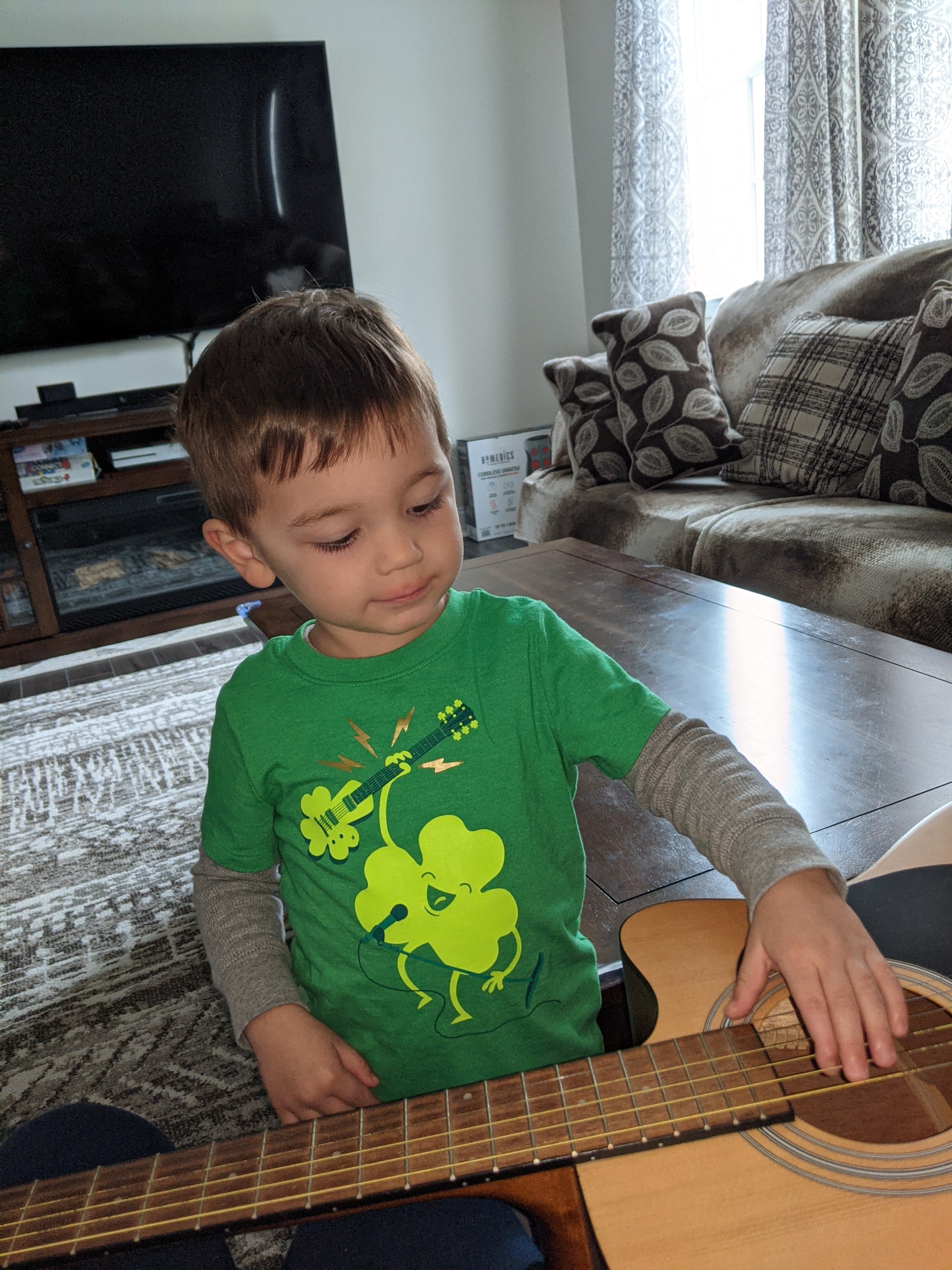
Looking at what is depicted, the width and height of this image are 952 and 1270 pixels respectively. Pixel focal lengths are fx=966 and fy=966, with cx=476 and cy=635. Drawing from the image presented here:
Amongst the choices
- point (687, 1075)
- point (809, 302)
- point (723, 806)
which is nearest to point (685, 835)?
point (723, 806)

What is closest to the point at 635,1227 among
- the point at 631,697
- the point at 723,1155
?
the point at 723,1155

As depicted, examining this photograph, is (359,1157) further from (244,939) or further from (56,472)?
(56,472)

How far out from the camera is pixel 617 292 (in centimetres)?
394

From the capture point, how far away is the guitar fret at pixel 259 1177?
1.63 ft

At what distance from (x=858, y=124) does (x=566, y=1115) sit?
286cm

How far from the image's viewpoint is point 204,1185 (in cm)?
52

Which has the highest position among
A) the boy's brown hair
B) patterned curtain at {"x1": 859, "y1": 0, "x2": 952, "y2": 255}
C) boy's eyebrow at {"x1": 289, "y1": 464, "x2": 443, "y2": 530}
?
patterned curtain at {"x1": 859, "y1": 0, "x2": 952, "y2": 255}

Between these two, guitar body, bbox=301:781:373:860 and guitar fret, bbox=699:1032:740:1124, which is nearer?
guitar fret, bbox=699:1032:740:1124

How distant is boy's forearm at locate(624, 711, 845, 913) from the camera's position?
0.56 metres

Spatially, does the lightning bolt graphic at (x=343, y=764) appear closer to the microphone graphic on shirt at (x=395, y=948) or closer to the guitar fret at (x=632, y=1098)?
the microphone graphic on shirt at (x=395, y=948)

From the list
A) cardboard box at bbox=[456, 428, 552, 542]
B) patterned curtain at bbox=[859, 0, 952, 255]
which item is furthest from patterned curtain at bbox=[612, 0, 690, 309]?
patterned curtain at bbox=[859, 0, 952, 255]

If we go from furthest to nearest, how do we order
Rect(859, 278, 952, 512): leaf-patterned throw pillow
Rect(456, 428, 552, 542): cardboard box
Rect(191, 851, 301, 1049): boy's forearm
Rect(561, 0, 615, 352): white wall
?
Rect(456, 428, 552, 542): cardboard box, Rect(561, 0, 615, 352): white wall, Rect(859, 278, 952, 512): leaf-patterned throw pillow, Rect(191, 851, 301, 1049): boy's forearm

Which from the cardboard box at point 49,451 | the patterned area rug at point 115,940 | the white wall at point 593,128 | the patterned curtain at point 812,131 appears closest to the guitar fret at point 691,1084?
the patterned area rug at point 115,940

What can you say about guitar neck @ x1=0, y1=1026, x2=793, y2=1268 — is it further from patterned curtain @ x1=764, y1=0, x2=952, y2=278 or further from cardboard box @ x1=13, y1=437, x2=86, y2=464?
cardboard box @ x1=13, y1=437, x2=86, y2=464
